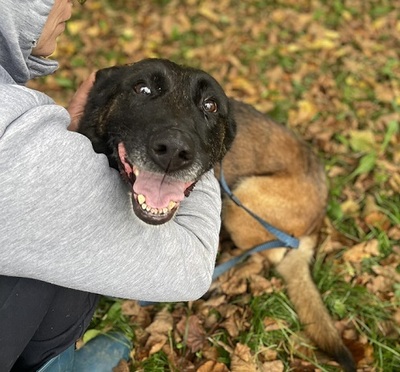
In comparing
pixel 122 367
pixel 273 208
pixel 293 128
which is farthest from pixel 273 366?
pixel 293 128

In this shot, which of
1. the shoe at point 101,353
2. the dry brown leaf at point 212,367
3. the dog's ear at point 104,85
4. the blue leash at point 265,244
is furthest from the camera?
the blue leash at point 265,244

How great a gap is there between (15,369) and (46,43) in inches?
64.2

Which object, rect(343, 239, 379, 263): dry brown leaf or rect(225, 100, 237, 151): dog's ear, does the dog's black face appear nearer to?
rect(225, 100, 237, 151): dog's ear

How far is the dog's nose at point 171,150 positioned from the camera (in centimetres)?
205

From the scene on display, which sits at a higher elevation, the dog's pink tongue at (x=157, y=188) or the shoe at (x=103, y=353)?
the dog's pink tongue at (x=157, y=188)

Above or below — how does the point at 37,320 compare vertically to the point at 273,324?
above

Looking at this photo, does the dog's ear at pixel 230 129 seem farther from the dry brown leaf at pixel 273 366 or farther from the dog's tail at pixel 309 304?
the dry brown leaf at pixel 273 366

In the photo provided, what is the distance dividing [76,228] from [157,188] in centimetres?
53

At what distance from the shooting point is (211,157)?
250 centimetres

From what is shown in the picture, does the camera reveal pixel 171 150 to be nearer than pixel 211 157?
Yes

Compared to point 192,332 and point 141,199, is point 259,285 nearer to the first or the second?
point 192,332

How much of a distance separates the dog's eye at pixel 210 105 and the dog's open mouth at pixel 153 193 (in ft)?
1.81

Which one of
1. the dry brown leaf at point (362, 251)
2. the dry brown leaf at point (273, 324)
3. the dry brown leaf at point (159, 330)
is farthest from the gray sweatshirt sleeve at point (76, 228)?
the dry brown leaf at point (362, 251)

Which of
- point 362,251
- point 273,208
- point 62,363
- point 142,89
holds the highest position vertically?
point 142,89
